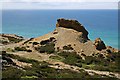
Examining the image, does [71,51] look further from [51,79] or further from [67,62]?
[51,79]

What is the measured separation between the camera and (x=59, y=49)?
1572 inches

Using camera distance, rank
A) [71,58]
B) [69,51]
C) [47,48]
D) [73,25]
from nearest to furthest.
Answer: [71,58]
[69,51]
[47,48]
[73,25]

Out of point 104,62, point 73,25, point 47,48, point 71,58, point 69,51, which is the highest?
point 73,25

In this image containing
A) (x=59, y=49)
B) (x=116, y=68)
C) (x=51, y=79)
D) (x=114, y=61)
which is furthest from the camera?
(x=59, y=49)

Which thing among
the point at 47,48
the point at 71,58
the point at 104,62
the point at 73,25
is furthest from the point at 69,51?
the point at 73,25

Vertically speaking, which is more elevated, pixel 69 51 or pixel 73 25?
pixel 73 25

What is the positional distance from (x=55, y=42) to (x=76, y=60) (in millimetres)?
7644

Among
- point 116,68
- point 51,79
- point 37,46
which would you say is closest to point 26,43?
point 37,46

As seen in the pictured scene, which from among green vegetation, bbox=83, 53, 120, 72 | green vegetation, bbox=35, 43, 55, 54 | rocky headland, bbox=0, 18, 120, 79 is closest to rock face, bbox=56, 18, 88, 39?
rocky headland, bbox=0, 18, 120, 79

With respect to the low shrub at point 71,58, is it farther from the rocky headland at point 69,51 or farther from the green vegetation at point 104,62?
the green vegetation at point 104,62

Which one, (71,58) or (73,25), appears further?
(73,25)

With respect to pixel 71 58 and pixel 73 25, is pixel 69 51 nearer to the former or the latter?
pixel 71 58

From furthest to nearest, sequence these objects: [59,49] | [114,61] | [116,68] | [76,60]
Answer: [59,49] < [114,61] < [76,60] < [116,68]

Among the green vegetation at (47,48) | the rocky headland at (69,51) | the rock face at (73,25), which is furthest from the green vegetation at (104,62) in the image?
the rock face at (73,25)
